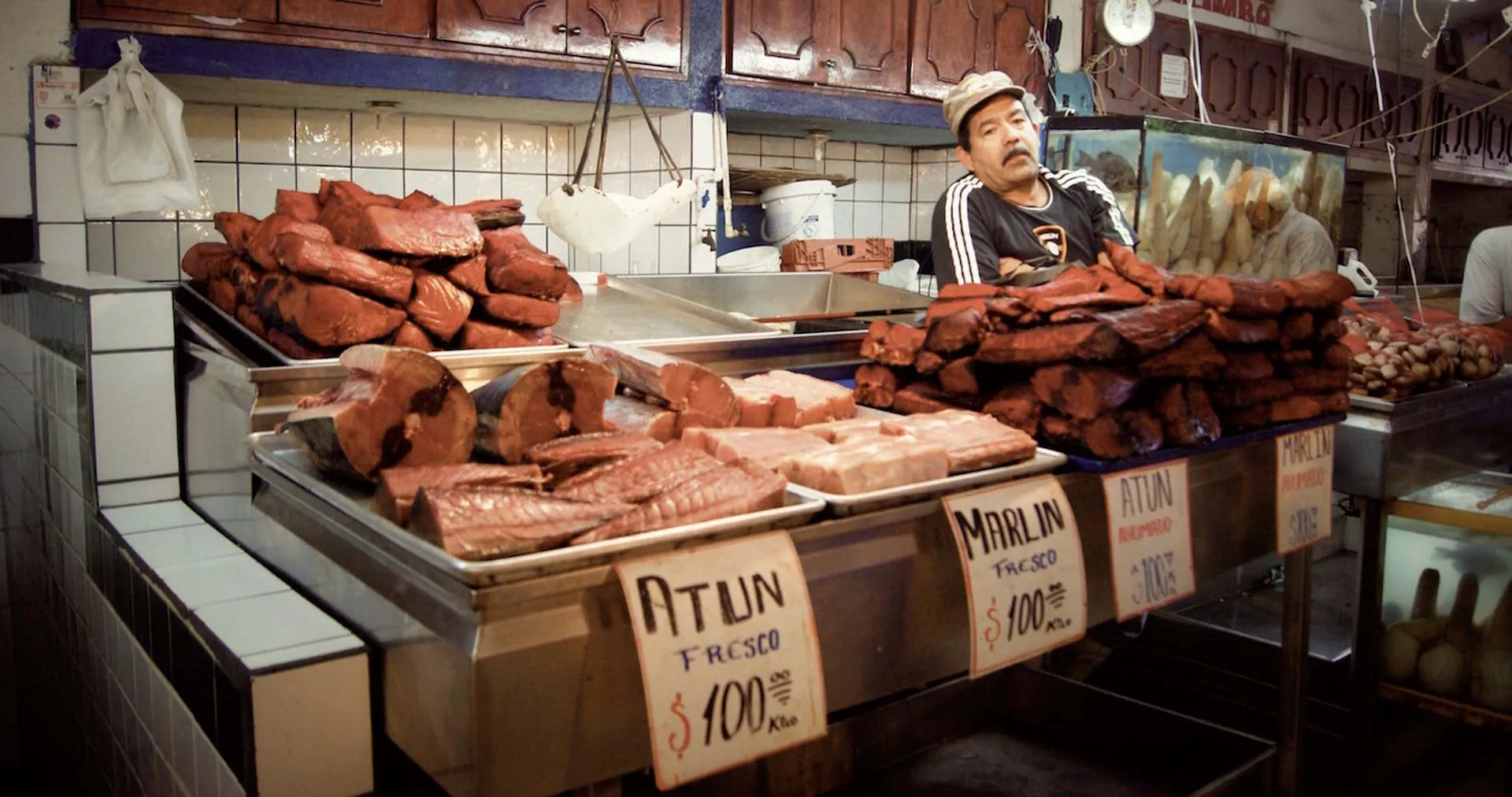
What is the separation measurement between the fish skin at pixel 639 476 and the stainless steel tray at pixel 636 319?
113 cm

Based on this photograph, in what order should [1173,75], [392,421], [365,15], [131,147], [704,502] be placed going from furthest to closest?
[1173,75]
[365,15]
[131,147]
[392,421]
[704,502]

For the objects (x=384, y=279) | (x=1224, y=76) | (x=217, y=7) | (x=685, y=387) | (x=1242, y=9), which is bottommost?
(x=685, y=387)

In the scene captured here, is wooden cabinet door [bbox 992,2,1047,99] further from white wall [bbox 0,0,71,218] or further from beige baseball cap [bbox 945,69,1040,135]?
white wall [bbox 0,0,71,218]

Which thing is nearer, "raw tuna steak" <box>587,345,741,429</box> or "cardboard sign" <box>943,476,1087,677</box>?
"cardboard sign" <box>943,476,1087,677</box>

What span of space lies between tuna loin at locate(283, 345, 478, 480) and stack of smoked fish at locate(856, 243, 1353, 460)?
787 mm

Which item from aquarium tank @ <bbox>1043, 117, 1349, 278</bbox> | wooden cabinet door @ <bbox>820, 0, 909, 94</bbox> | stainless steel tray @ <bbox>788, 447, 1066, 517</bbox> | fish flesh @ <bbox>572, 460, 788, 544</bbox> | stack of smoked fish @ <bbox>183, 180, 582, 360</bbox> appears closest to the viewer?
fish flesh @ <bbox>572, 460, 788, 544</bbox>

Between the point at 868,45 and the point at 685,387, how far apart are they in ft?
13.0

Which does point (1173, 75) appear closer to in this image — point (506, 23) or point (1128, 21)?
point (1128, 21)

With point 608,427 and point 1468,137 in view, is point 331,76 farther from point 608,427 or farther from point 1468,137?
point 1468,137

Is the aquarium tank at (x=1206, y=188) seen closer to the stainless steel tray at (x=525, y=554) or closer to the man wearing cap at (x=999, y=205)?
the man wearing cap at (x=999, y=205)

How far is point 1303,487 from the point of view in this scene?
6.39 ft

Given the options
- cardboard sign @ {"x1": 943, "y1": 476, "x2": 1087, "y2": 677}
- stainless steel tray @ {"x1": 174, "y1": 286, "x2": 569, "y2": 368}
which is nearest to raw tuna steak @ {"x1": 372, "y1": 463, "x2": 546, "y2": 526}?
cardboard sign @ {"x1": 943, "y1": 476, "x2": 1087, "y2": 677}

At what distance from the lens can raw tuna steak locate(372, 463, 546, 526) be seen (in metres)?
1.14

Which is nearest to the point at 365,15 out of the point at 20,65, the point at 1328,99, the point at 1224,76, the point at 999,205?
the point at 20,65
